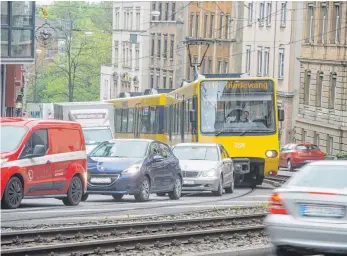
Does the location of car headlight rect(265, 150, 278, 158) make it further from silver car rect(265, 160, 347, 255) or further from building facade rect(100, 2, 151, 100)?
building facade rect(100, 2, 151, 100)

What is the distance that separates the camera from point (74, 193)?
84.3ft

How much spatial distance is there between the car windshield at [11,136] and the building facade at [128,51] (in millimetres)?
75322

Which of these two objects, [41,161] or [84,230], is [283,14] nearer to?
[41,161]

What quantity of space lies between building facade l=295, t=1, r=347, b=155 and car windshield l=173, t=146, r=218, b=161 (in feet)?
102

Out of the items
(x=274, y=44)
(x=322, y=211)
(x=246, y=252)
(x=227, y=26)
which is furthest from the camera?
→ (x=227, y=26)

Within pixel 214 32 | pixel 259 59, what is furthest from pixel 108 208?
pixel 214 32

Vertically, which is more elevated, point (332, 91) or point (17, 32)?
point (17, 32)

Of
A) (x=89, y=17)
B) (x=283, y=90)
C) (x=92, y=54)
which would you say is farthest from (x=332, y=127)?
(x=89, y=17)

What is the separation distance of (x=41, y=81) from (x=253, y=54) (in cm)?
4756

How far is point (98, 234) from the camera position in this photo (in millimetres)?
17750

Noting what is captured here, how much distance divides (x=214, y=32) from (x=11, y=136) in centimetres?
6320

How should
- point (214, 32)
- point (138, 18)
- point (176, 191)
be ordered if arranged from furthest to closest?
point (138, 18) → point (214, 32) → point (176, 191)

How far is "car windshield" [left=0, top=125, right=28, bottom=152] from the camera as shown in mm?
23203

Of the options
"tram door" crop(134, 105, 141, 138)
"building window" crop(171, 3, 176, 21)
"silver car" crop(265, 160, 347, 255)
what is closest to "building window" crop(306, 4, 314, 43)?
"tram door" crop(134, 105, 141, 138)
